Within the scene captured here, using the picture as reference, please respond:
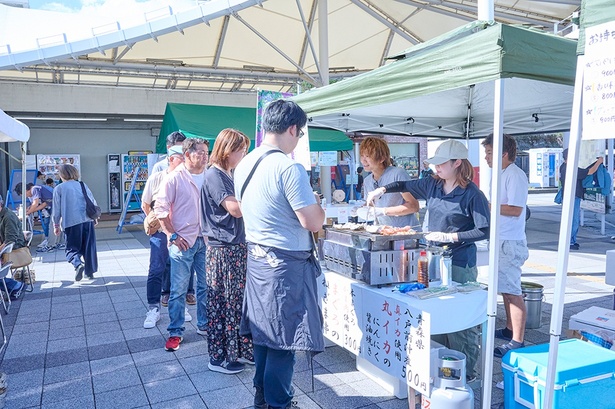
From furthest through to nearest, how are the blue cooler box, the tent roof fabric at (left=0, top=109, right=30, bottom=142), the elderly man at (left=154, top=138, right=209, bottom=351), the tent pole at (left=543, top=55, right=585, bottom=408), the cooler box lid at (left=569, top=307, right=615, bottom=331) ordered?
the tent roof fabric at (left=0, top=109, right=30, bottom=142), the elderly man at (left=154, top=138, right=209, bottom=351), the cooler box lid at (left=569, top=307, right=615, bottom=331), the blue cooler box, the tent pole at (left=543, top=55, right=585, bottom=408)

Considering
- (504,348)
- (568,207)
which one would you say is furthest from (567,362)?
(504,348)

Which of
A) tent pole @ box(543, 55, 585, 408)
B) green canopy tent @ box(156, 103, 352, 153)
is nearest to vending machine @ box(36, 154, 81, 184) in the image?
green canopy tent @ box(156, 103, 352, 153)

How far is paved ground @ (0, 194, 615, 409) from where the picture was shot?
311 cm

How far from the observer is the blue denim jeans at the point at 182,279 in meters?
3.82

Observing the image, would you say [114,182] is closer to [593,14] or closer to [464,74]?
[464,74]

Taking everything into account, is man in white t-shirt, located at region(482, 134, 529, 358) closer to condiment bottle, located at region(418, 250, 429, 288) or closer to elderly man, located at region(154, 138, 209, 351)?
condiment bottle, located at region(418, 250, 429, 288)

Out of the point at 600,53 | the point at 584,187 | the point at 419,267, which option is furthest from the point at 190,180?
the point at 584,187

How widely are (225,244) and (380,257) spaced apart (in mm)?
1088

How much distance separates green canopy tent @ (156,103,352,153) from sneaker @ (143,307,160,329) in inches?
174

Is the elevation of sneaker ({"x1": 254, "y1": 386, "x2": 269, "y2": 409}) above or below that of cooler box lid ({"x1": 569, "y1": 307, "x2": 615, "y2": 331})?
below

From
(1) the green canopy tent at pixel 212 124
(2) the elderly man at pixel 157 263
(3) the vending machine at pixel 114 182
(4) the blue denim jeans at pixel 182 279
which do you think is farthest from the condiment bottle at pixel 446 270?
(3) the vending machine at pixel 114 182

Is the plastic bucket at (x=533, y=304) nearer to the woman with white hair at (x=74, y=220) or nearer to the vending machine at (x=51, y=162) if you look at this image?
the woman with white hair at (x=74, y=220)

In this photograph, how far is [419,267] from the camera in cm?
289

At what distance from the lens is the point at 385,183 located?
4.04 meters
